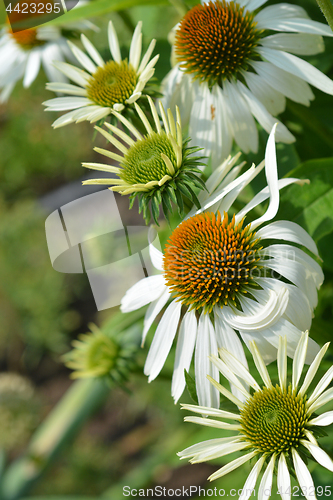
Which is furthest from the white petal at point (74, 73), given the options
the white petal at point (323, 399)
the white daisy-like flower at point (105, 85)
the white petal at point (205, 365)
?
the white petal at point (323, 399)

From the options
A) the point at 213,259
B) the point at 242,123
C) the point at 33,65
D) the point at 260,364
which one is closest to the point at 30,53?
the point at 33,65

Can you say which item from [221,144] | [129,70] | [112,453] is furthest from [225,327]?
[112,453]

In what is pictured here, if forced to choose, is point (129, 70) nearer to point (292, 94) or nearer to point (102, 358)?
point (292, 94)

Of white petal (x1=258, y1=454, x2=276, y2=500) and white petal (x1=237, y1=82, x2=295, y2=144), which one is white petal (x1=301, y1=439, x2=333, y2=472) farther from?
white petal (x1=237, y1=82, x2=295, y2=144)

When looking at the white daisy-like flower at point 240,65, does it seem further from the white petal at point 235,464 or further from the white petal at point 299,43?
the white petal at point 235,464

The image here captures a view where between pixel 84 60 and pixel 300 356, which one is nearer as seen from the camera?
pixel 300 356

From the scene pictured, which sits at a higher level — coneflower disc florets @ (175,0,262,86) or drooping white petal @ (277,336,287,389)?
coneflower disc florets @ (175,0,262,86)

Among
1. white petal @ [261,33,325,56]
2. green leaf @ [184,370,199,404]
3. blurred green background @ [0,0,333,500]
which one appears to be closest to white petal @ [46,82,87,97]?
white petal @ [261,33,325,56]

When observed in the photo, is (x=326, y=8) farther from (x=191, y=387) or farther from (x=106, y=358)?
(x=106, y=358)
